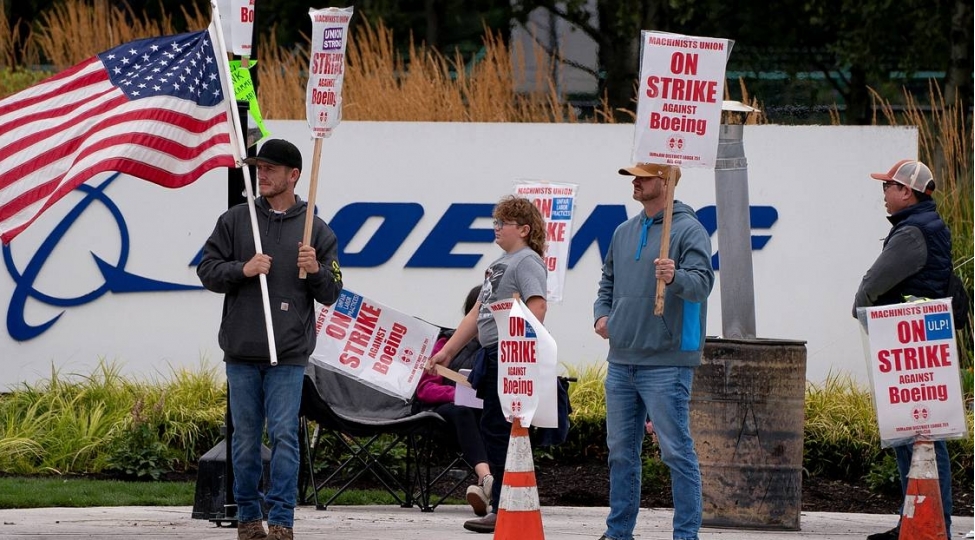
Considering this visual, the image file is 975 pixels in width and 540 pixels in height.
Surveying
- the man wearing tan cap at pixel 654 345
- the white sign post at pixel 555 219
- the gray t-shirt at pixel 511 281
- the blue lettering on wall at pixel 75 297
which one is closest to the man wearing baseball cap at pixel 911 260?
the man wearing tan cap at pixel 654 345

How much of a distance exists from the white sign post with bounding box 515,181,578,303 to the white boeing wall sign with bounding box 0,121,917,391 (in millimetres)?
2993

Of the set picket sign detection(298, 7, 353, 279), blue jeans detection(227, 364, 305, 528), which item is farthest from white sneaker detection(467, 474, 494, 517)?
picket sign detection(298, 7, 353, 279)

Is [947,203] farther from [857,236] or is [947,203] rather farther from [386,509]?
[386,509]

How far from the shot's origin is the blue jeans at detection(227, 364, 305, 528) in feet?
25.1

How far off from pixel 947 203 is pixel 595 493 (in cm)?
507

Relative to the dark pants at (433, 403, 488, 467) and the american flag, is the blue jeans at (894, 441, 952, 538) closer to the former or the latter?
the dark pants at (433, 403, 488, 467)

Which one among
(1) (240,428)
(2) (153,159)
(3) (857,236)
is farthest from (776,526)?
(3) (857,236)

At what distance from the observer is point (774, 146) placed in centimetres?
1404

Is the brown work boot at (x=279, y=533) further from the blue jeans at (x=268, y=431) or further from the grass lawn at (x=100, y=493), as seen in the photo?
the grass lawn at (x=100, y=493)

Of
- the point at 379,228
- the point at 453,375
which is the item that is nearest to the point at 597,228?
the point at 379,228

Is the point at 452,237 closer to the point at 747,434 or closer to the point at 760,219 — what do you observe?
the point at 760,219

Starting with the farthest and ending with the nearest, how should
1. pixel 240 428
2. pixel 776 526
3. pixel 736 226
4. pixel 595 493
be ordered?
pixel 595 493
pixel 736 226
pixel 776 526
pixel 240 428

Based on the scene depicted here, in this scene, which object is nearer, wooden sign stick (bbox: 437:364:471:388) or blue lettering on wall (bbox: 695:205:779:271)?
wooden sign stick (bbox: 437:364:471:388)

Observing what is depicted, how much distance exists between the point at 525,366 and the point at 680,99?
1595mm
